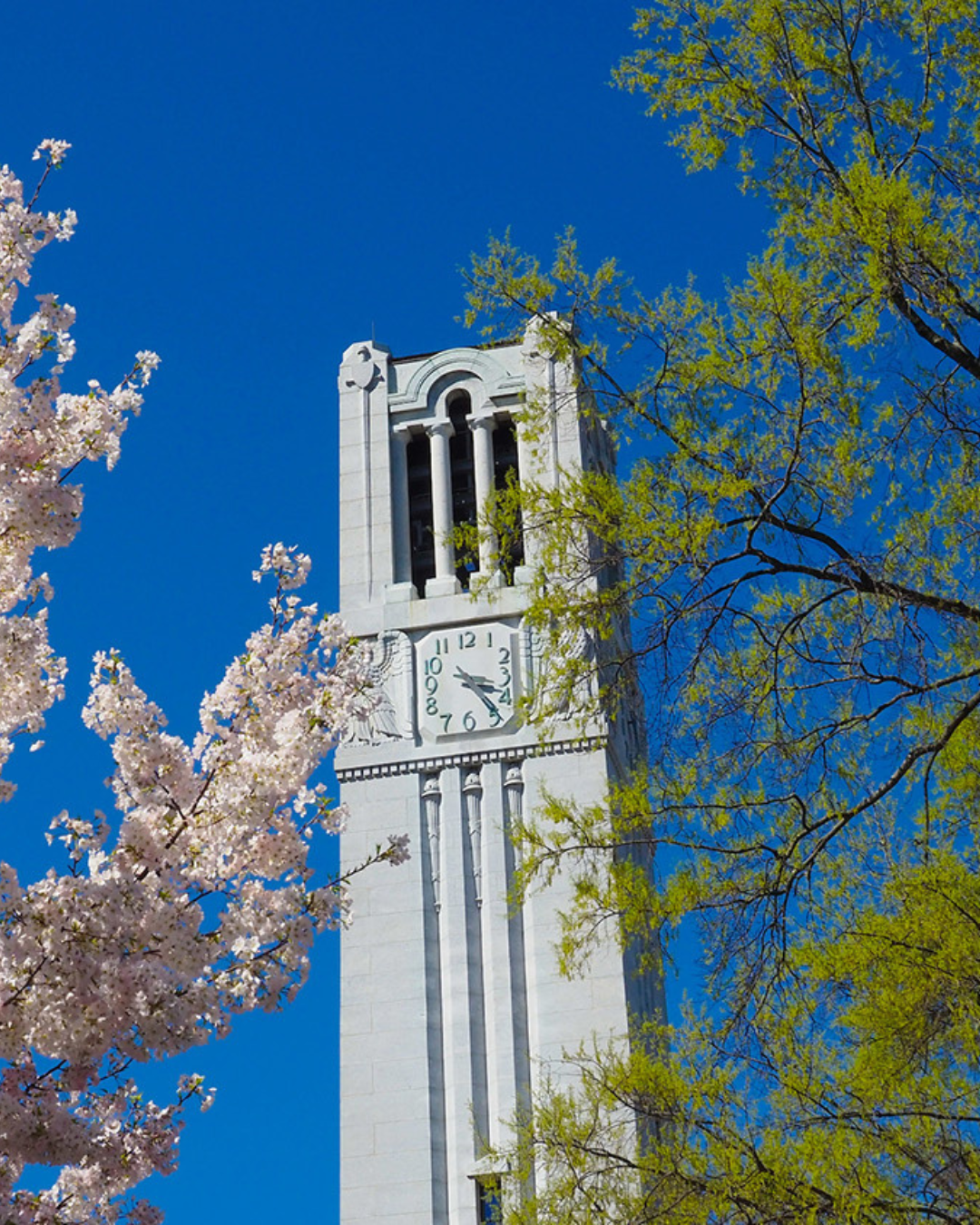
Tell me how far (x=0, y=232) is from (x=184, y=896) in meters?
3.70

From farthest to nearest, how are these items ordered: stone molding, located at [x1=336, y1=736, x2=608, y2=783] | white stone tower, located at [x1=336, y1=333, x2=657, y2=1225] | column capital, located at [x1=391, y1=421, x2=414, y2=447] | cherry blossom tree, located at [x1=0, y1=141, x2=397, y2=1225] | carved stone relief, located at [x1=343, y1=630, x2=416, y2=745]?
column capital, located at [x1=391, y1=421, x2=414, y2=447], carved stone relief, located at [x1=343, y1=630, x2=416, y2=745], stone molding, located at [x1=336, y1=736, x2=608, y2=783], white stone tower, located at [x1=336, y1=333, x2=657, y2=1225], cherry blossom tree, located at [x1=0, y1=141, x2=397, y2=1225]

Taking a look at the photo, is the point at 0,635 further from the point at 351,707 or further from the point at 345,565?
the point at 345,565

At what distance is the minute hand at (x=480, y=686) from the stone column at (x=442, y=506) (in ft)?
5.12

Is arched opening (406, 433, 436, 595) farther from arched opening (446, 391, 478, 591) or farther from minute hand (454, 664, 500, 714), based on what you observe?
minute hand (454, 664, 500, 714)

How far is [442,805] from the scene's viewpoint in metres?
35.0

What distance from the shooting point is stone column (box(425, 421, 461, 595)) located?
36250mm

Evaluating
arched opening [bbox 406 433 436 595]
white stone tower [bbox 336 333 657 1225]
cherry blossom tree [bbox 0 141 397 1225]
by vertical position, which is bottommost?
cherry blossom tree [bbox 0 141 397 1225]

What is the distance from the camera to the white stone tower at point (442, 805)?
3266 cm

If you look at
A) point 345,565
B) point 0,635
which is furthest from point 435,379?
point 0,635

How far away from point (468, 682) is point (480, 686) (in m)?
0.21

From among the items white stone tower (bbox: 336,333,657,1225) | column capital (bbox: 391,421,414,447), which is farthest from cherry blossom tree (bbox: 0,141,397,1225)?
column capital (bbox: 391,421,414,447)

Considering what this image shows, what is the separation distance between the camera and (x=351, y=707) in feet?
38.8

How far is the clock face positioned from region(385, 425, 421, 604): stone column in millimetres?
1329

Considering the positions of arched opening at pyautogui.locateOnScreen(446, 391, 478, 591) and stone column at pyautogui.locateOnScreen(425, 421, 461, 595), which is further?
arched opening at pyautogui.locateOnScreen(446, 391, 478, 591)
